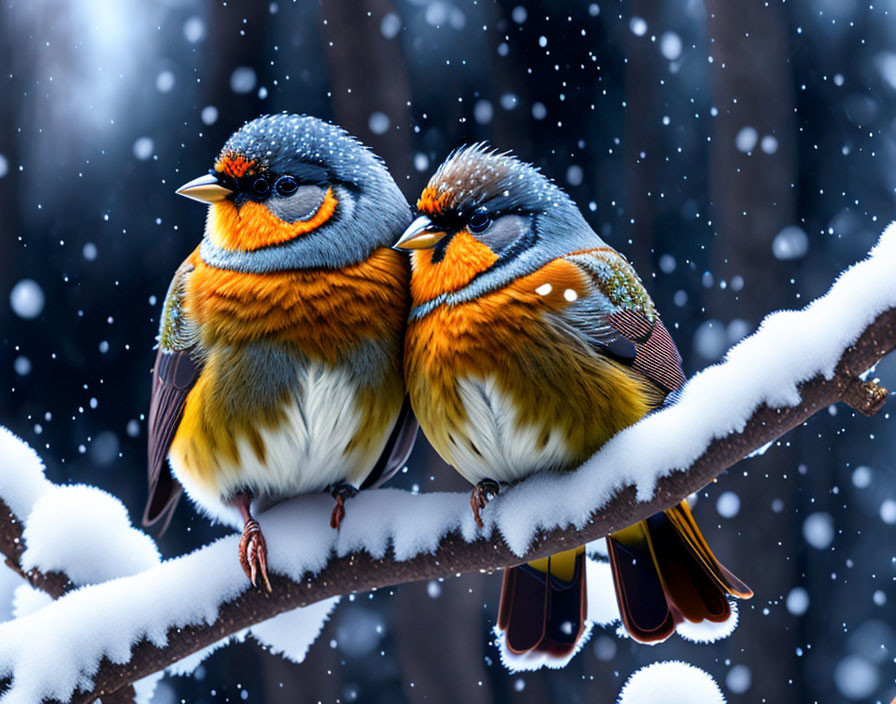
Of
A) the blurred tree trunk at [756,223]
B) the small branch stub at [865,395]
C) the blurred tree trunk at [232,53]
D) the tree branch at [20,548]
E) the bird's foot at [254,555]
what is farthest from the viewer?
the blurred tree trunk at [232,53]

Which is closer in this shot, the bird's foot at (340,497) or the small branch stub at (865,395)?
the small branch stub at (865,395)

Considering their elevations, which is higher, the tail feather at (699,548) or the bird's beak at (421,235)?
the bird's beak at (421,235)

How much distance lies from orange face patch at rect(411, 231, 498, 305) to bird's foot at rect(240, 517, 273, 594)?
19cm

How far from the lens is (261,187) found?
0.65m

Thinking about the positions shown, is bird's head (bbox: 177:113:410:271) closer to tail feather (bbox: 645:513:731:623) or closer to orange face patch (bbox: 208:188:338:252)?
orange face patch (bbox: 208:188:338:252)

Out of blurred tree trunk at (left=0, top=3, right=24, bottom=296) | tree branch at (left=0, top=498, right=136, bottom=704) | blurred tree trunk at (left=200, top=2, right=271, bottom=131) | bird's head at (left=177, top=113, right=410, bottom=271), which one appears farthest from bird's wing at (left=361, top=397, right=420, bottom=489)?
blurred tree trunk at (left=0, top=3, right=24, bottom=296)

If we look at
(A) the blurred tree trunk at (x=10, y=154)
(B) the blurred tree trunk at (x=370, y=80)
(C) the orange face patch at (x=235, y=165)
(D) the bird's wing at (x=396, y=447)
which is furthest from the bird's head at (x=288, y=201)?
(A) the blurred tree trunk at (x=10, y=154)

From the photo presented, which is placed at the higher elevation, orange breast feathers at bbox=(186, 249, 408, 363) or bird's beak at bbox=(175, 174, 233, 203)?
bird's beak at bbox=(175, 174, 233, 203)

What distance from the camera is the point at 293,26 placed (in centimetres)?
146

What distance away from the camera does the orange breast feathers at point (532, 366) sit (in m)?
0.58

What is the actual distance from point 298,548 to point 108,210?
1006 millimetres

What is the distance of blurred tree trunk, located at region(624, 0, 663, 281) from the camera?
1.37 meters

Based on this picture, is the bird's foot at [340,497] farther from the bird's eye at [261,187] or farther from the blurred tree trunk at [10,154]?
the blurred tree trunk at [10,154]

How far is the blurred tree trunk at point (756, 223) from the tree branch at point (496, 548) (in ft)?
2.63
